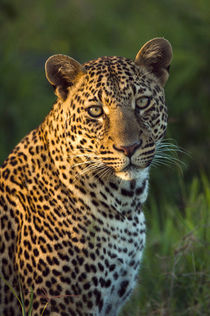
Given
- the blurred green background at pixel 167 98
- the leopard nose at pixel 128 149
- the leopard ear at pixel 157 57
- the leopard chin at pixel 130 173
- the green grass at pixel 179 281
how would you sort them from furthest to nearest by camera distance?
the blurred green background at pixel 167 98
the green grass at pixel 179 281
the leopard ear at pixel 157 57
the leopard chin at pixel 130 173
the leopard nose at pixel 128 149

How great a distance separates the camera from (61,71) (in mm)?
5426

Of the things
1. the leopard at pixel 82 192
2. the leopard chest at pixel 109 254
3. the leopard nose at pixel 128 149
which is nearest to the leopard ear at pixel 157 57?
the leopard at pixel 82 192

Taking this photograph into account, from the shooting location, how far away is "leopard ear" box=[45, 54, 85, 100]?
5383 millimetres

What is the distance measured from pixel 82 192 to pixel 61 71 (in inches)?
38.0

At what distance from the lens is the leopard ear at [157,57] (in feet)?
18.3

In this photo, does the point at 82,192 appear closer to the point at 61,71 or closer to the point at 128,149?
the point at 128,149

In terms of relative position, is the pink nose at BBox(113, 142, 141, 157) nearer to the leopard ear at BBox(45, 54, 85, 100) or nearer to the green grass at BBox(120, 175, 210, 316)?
the leopard ear at BBox(45, 54, 85, 100)

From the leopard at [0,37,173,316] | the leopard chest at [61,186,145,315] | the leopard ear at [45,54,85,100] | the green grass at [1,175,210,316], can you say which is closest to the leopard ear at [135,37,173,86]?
the leopard at [0,37,173,316]

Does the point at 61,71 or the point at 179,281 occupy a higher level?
the point at 61,71

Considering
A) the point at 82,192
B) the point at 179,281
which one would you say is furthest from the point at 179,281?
the point at 82,192

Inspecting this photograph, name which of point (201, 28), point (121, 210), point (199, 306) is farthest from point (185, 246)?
point (201, 28)

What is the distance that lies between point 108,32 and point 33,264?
11.4 metres

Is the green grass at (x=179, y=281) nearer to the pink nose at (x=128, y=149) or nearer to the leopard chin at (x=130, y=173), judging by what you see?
the leopard chin at (x=130, y=173)

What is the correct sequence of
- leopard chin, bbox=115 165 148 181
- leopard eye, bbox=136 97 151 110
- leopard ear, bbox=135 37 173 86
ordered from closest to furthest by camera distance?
leopard chin, bbox=115 165 148 181
leopard eye, bbox=136 97 151 110
leopard ear, bbox=135 37 173 86
